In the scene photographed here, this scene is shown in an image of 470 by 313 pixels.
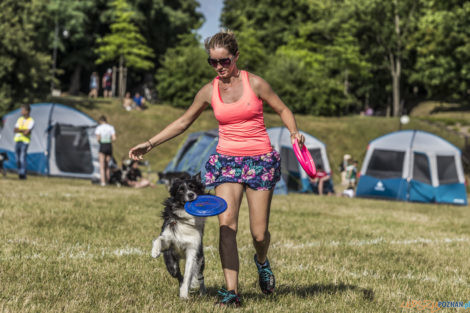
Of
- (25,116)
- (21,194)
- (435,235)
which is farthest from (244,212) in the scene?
(25,116)

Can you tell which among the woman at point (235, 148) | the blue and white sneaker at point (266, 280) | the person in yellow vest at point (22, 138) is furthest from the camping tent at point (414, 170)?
the woman at point (235, 148)

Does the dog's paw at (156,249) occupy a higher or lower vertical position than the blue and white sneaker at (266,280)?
higher

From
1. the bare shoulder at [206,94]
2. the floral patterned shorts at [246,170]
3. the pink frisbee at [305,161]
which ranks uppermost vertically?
the bare shoulder at [206,94]

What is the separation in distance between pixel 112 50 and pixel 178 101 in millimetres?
5667

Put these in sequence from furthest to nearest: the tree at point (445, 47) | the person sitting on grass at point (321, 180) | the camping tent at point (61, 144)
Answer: the tree at point (445, 47), the person sitting on grass at point (321, 180), the camping tent at point (61, 144)

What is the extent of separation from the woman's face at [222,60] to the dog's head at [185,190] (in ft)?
3.41

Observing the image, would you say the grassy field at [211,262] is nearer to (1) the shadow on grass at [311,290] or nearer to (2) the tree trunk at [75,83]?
(1) the shadow on grass at [311,290]

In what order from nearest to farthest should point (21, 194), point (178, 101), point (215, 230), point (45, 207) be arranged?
1. point (215, 230)
2. point (45, 207)
3. point (21, 194)
4. point (178, 101)

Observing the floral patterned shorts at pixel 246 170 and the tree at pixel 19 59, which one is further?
the tree at pixel 19 59

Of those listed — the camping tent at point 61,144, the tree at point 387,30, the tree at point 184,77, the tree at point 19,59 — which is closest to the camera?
the camping tent at point 61,144

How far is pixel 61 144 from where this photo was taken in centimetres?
1997

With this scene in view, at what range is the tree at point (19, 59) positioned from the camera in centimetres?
2688

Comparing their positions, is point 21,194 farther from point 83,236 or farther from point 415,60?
point 415,60

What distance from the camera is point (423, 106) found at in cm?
5334
